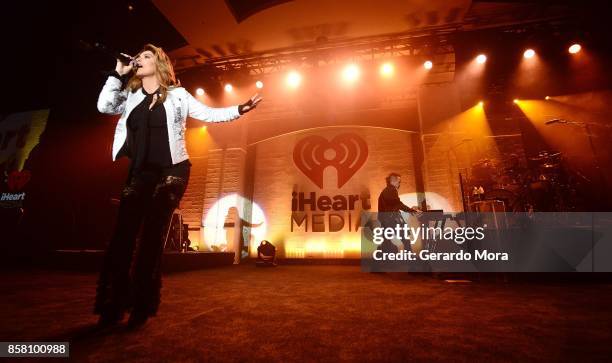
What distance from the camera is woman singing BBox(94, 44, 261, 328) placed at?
1.41m

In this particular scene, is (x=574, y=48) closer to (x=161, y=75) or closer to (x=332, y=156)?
(x=332, y=156)


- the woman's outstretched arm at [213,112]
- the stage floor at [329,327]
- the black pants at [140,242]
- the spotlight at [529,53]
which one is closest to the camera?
the stage floor at [329,327]

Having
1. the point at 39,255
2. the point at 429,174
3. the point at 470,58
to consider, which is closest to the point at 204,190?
the point at 39,255

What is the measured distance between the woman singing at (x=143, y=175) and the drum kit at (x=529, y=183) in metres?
4.58

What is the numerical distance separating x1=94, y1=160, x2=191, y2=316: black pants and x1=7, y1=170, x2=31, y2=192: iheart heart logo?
7824 mm

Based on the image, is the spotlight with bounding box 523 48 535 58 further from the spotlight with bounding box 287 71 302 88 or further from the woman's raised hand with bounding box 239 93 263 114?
the woman's raised hand with bounding box 239 93 263 114

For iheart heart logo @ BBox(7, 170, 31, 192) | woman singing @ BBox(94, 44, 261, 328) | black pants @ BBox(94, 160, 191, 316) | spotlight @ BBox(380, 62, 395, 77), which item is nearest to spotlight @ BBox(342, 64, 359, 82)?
spotlight @ BBox(380, 62, 395, 77)

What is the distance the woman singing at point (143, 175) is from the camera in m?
1.41

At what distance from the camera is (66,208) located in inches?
239

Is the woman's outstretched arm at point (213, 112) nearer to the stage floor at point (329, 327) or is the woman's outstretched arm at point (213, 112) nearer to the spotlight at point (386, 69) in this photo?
the stage floor at point (329, 327)

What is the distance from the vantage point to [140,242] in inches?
56.7

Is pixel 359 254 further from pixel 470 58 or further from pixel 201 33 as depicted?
pixel 201 33

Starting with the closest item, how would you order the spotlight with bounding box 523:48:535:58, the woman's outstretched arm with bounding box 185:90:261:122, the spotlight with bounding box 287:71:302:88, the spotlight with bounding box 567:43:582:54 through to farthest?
the woman's outstretched arm with bounding box 185:90:261:122, the spotlight with bounding box 567:43:582:54, the spotlight with bounding box 523:48:535:58, the spotlight with bounding box 287:71:302:88

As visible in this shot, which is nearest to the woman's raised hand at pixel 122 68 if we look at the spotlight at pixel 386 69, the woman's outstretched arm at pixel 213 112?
the woman's outstretched arm at pixel 213 112
